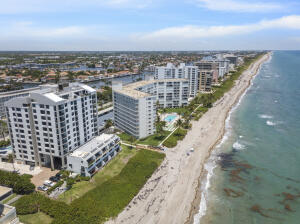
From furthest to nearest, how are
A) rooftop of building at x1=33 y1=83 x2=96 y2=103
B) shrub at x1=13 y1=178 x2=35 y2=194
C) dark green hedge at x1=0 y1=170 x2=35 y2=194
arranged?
1. rooftop of building at x1=33 y1=83 x2=96 y2=103
2. dark green hedge at x1=0 y1=170 x2=35 y2=194
3. shrub at x1=13 y1=178 x2=35 y2=194

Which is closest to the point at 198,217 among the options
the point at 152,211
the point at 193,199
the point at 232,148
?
the point at 193,199

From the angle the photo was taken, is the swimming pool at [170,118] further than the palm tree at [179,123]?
Yes

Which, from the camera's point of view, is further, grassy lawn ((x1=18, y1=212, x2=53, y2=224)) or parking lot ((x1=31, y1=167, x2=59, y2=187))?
parking lot ((x1=31, y1=167, x2=59, y2=187))

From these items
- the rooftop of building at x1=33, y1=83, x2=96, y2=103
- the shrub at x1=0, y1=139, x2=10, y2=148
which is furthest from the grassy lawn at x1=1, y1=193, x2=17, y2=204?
the shrub at x1=0, y1=139, x2=10, y2=148

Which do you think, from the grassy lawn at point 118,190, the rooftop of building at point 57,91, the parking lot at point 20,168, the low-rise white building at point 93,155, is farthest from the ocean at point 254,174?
the rooftop of building at point 57,91

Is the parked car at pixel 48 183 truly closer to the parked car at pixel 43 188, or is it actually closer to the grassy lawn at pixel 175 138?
the parked car at pixel 43 188

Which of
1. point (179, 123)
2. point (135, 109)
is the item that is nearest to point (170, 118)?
point (179, 123)

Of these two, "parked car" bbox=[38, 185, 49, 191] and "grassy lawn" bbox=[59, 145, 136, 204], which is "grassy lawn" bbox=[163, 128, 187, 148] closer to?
"grassy lawn" bbox=[59, 145, 136, 204]

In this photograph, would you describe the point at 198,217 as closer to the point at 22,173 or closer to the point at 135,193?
the point at 135,193
